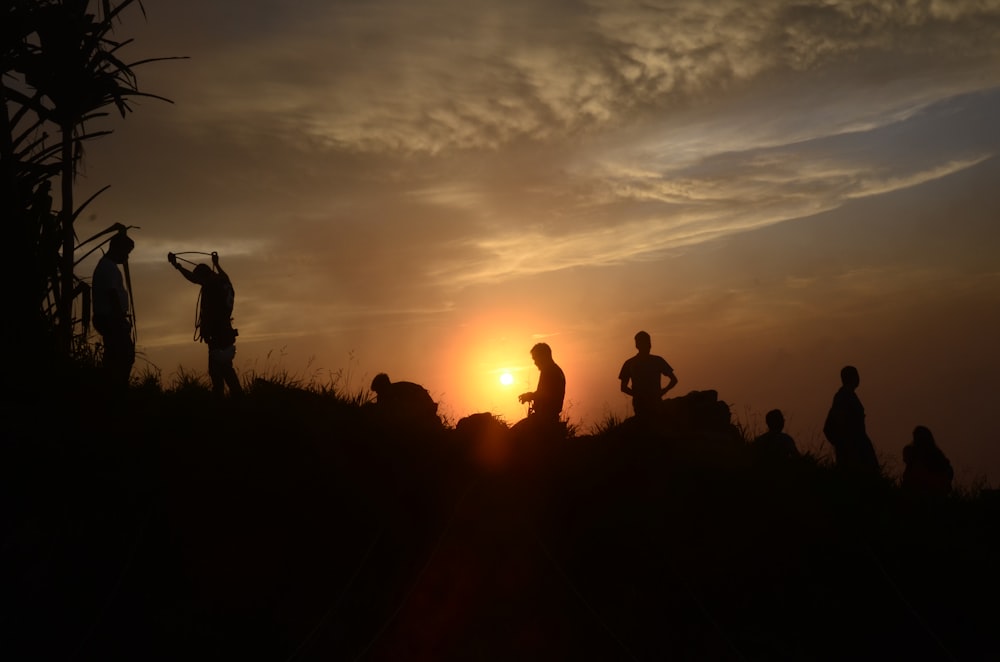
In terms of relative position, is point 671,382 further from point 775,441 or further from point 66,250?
point 66,250

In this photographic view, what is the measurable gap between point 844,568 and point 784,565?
68 cm

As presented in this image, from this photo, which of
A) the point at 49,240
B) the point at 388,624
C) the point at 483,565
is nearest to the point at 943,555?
the point at 483,565

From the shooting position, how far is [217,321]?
1298cm

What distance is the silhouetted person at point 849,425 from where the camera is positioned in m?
14.3

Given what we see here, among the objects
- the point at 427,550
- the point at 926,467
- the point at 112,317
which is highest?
the point at 112,317

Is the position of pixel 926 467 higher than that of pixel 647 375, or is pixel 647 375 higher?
pixel 647 375

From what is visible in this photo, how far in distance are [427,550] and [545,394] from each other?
11.5 feet

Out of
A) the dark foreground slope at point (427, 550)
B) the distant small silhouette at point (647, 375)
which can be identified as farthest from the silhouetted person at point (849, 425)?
the distant small silhouette at point (647, 375)

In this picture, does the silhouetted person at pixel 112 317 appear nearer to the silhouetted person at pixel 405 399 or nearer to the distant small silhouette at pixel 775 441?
the silhouetted person at pixel 405 399

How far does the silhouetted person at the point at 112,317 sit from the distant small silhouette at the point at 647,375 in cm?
631

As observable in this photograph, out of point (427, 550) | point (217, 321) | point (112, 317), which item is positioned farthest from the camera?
point (217, 321)

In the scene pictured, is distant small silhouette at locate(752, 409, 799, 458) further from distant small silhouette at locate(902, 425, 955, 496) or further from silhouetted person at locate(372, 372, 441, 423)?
silhouetted person at locate(372, 372, 441, 423)

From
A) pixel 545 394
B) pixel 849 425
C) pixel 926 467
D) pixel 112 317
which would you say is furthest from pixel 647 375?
pixel 112 317

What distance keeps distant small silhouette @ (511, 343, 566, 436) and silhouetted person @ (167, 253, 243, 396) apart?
11.9 ft
